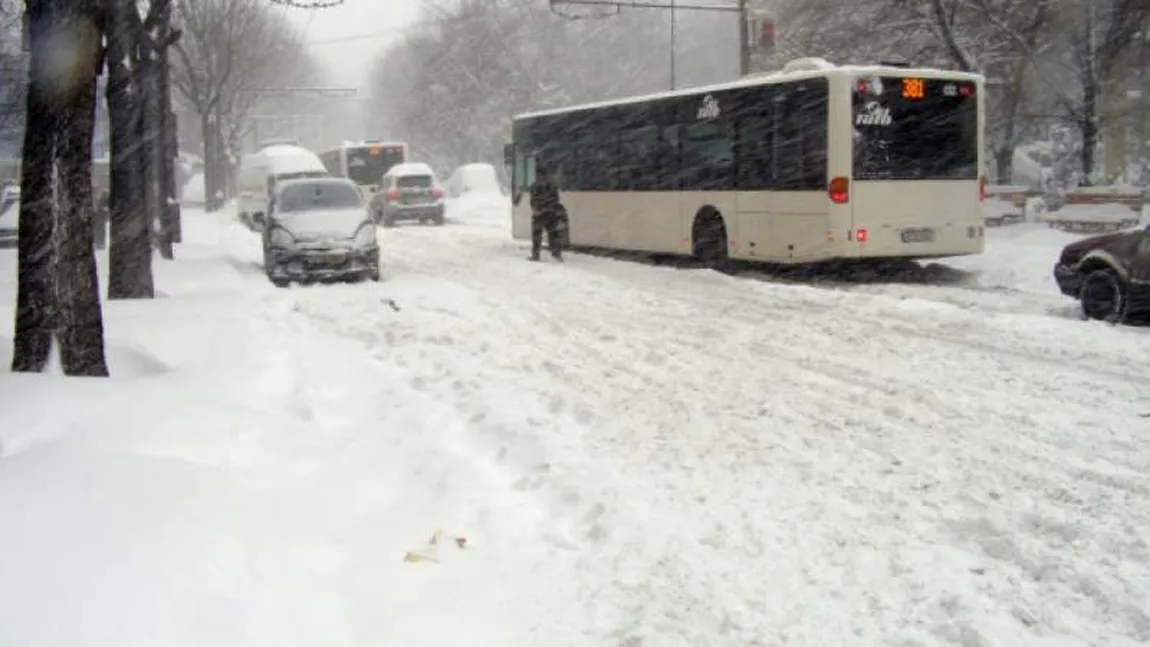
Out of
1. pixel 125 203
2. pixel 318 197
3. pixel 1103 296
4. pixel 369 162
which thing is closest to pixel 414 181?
pixel 369 162

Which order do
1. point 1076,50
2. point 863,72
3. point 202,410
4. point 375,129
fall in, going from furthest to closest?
1. point 375,129
2. point 1076,50
3. point 863,72
4. point 202,410

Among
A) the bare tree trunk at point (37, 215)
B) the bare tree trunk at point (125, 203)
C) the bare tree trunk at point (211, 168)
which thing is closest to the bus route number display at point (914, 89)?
the bare tree trunk at point (125, 203)

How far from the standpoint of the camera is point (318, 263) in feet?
53.7

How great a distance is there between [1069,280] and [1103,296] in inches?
19.5

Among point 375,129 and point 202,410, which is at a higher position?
point 375,129

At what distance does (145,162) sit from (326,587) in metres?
12.2

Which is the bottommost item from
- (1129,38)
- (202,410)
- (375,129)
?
(202,410)

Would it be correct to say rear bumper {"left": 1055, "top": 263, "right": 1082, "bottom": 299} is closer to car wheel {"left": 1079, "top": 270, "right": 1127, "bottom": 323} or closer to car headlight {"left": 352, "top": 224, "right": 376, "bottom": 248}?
car wheel {"left": 1079, "top": 270, "right": 1127, "bottom": 323}

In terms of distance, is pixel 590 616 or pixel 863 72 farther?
pixel 863 72

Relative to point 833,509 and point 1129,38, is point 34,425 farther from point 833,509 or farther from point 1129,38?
point 1129,38

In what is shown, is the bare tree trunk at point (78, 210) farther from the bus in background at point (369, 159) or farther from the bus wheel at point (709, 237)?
the bus in background at point (369, 159)

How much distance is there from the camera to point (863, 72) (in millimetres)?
15219

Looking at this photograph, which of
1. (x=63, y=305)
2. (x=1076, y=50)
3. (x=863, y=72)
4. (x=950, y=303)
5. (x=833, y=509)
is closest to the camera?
(x=833, y=509)

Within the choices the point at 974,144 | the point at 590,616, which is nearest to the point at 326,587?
the point at 590,616
